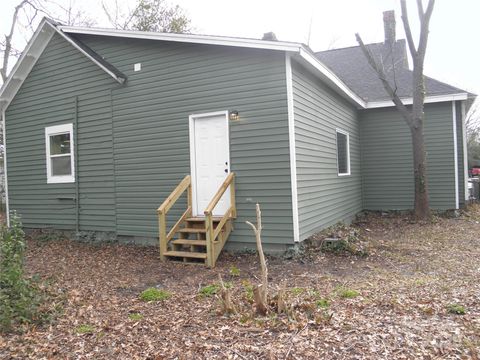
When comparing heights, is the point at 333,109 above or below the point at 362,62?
below

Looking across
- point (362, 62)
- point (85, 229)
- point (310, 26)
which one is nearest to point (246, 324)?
point (85, 229)

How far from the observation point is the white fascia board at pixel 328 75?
23.0 feet

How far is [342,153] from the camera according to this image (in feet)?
34.9

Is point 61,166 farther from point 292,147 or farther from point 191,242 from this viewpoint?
point 292,147

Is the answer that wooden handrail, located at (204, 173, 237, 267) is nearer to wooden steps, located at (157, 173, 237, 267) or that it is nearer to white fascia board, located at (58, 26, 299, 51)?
wooden steps, located at (157, 173, 237, 267)

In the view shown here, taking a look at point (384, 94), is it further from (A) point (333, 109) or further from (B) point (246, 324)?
(B) point (246, 324)

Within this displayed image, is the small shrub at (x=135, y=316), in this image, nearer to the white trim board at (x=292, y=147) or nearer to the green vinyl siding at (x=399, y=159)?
the white trim board at (x=292, y=147)

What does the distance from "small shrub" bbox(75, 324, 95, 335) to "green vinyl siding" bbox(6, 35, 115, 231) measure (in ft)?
→ 16.3

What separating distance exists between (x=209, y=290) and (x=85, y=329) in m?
1.64

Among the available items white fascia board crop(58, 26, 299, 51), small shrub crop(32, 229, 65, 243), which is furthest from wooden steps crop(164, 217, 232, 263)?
small shrub crop(32, 229, 65, 243)

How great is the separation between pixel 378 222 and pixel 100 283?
7600 millimetres

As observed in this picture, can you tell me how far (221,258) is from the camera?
7.12 m

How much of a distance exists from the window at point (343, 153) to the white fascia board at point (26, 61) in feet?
24.8

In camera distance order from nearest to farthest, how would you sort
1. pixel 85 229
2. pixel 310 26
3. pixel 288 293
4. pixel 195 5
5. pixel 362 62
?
1. pixel 288 293
2. pixel 85 229
3. pixel 362 62
4. pixel 195 5
5. pixel 310 26
